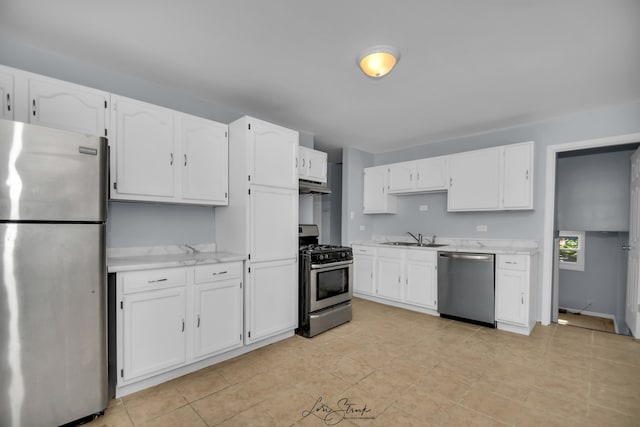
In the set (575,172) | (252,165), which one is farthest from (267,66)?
(575,172)

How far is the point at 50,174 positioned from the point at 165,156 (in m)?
0.91

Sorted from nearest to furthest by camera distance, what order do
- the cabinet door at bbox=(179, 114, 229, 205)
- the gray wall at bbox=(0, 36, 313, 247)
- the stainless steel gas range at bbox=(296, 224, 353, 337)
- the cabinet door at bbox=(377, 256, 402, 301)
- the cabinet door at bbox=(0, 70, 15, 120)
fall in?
1. the cabinet door at bbox=(0, 70, 15, 120)
2. the gray wall at bbox=(0, 36, 313, 247)
3. the cabinet door at bbox=(179, 114, 229, 205)
4. the stainless steel gas range at bbox=(296, 224, 353, 337)
5. the cabinet door at bbox=(377, 256, 402, 301)

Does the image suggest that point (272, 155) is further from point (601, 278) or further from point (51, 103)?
point (601, 278)

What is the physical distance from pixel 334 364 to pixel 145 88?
3.10 metres

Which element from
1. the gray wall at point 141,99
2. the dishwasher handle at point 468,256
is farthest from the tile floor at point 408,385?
the gray wall at point 141,99

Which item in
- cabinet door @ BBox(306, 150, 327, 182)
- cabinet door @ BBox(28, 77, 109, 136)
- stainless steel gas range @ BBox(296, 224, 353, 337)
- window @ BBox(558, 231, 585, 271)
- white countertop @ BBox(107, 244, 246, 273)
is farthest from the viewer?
window @ BBox(558, 231, 585, 271)

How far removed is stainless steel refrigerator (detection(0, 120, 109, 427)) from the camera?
1.56 meters

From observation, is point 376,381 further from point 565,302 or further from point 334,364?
point 565,302

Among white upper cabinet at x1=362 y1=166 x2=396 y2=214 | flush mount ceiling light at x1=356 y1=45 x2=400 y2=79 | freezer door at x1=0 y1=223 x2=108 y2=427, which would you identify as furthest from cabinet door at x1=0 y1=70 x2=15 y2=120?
white upper cabinet at x1=362 y1=166 x2=396 y2=214

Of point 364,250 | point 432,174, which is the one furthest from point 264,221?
point 432,174

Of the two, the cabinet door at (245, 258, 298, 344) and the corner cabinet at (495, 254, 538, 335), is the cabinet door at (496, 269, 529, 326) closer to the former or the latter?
the corner cabinet at (495, 254, 538, 335)

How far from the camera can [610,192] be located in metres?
4.34

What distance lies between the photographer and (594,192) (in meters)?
4.48

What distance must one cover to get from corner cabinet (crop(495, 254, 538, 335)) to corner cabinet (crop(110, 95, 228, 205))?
3266 mm
